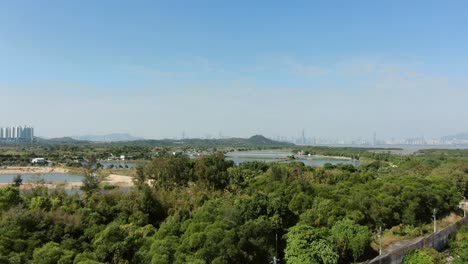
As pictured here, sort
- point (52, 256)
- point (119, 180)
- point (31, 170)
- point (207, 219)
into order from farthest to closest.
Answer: point (31, 170) < point (119, 180) < point (207, 219) < point (52, 256)

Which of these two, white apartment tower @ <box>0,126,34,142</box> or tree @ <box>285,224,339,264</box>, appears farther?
white apartment tower @ <box>0,126,34,142</box>

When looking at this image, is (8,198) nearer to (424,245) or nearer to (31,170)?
(424,245)

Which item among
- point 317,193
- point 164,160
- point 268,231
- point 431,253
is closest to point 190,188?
point 164,160

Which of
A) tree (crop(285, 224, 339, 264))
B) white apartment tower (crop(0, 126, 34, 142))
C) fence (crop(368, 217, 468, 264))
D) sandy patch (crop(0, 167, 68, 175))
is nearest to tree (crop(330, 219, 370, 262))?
tree (crop(285, 224, 339, 264))

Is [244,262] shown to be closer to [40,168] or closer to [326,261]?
[326,261]

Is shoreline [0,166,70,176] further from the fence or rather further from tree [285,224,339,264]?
the fence

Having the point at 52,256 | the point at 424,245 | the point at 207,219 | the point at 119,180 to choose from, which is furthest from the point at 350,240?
the point at 119,180

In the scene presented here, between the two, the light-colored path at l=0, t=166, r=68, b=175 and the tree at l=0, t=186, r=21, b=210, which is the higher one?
the tree at l=0, t=186, r=21, b=210
